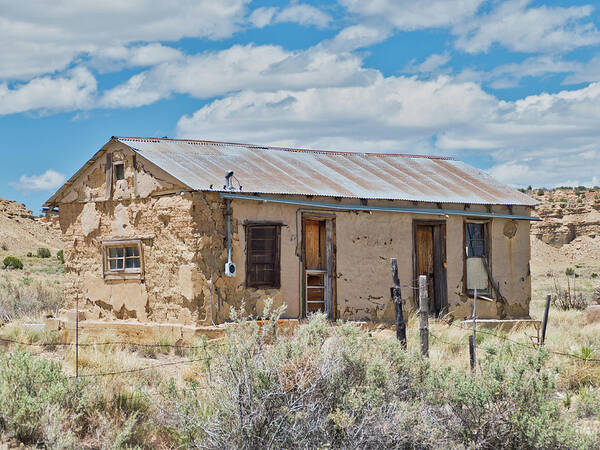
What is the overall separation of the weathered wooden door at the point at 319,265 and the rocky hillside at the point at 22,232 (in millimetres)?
38715

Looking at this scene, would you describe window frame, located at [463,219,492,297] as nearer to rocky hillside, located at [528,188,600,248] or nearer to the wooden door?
the wooden door

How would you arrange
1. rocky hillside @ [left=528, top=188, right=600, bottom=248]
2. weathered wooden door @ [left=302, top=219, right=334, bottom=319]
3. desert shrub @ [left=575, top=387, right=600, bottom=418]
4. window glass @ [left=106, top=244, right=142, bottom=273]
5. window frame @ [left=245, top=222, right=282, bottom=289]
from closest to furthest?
desert shrub @ [left=575, top=387, right=600, bottom=418], window frame @ [left=245, top=222, right=282, bottom=289], window glass @ [left=106, top=244, right=142, bottom=273], weathered wooden door @ [left=302, top=219, right=334, bottom=319], rocky hillside @ [left=528, top=188, right=600, bottom=248]

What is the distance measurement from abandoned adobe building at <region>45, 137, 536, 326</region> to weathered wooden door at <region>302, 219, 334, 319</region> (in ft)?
0.07

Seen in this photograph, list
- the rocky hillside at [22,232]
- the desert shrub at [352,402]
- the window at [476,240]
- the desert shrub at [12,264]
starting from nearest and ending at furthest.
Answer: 1. the desert shrub at [352,402]
2. the window at [476,240]
3. the desert shrub at [12,264]
4. the rocky hillside at [22,232]

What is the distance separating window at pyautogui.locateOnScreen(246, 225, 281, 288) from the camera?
45.8 ft

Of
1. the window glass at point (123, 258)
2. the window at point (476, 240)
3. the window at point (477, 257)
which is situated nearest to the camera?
the window glass at point (123, 258)

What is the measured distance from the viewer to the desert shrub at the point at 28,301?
58.9 feet

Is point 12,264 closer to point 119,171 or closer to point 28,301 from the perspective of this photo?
point 28,301

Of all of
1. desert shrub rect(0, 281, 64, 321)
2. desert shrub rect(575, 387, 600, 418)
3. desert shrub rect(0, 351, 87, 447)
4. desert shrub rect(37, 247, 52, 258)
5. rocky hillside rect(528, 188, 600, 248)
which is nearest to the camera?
desert shrub rect(0, 351, 87, 447)

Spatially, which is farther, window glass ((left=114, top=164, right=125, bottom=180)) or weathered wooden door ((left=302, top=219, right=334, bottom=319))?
window glass ((left=114, top=164, right=125, bottom=180))

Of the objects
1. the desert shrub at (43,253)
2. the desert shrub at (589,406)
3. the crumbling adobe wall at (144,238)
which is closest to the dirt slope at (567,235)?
the desert shrub at (43,253)

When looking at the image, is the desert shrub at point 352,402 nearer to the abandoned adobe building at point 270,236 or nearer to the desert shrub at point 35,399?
the desert shrub at point 35,399

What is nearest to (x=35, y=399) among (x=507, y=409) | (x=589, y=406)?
(x=507, y=409)

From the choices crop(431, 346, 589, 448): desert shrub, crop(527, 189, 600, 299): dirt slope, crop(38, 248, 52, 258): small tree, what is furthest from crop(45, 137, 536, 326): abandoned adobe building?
crop(527, 189, 600, 299): dirt slope
